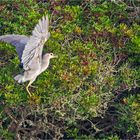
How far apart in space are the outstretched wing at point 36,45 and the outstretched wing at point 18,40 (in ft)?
0.63

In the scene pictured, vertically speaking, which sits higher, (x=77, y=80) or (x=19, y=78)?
(x=19, y=78)

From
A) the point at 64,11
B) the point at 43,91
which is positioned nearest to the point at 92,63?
the point at 43,91

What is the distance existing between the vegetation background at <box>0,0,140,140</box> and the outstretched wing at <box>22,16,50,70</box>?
0.38 meters

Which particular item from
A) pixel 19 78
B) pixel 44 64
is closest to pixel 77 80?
pixel 44 64

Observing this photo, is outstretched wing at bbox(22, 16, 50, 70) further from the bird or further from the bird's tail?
the bird's tail

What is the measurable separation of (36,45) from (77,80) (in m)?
0.81

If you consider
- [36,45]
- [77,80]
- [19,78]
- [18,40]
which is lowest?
[77,80]

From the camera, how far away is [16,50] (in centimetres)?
868

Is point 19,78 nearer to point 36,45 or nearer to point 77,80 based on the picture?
point 36,45

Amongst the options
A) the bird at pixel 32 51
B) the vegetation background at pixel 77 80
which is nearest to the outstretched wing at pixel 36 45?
the bird at pixel 32 51

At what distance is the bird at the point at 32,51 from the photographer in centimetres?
814

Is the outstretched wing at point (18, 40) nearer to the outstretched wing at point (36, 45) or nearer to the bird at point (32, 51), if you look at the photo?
the bird at point (32, 51)

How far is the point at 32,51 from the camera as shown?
8.30 m

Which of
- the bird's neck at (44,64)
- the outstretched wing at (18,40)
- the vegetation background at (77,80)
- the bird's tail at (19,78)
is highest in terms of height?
the outstretched wing at (18,40)
